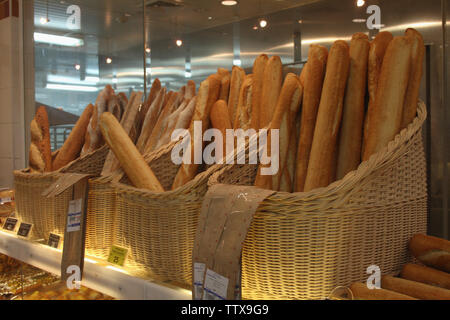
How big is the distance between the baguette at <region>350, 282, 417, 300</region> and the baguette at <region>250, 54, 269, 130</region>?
55 cm

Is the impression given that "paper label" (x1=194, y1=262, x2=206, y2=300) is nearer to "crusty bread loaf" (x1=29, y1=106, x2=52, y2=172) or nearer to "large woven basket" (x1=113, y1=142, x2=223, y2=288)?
"large woven basket" (x1=113, y1=142, x2=223, y2=288)

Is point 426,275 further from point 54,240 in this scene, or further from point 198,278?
point 54,240

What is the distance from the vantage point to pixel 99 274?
126 cm

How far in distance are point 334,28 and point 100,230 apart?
1.24m

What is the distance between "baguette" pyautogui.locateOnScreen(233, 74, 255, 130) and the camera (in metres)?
1.28

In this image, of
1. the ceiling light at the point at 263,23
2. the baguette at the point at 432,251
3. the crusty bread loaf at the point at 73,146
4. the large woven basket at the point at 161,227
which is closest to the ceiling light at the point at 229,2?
the ceiling light at the point at 263,23

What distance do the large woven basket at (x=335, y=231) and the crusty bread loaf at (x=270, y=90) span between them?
0.37 m

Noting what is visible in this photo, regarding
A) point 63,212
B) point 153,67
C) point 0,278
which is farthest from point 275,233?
point 153,67

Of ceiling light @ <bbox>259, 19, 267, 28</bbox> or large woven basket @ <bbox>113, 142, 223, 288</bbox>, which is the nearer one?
large woven basket @ <bbox>113, 142, 223, 288</bbox>

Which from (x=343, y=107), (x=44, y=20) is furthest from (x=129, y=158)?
(x=44, y=20)

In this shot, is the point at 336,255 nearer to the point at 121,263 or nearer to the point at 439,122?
the point at 121,263

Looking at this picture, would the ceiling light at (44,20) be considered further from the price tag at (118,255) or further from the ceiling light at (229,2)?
the price tag at (118,255)

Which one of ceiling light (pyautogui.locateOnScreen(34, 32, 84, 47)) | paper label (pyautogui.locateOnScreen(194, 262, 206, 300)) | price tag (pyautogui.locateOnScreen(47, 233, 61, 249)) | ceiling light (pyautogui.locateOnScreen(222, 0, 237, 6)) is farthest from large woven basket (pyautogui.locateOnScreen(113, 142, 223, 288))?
ceiling light (pyautogui.locateOnScreen(34, 32, 84, 47))

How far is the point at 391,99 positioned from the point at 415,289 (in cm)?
41
